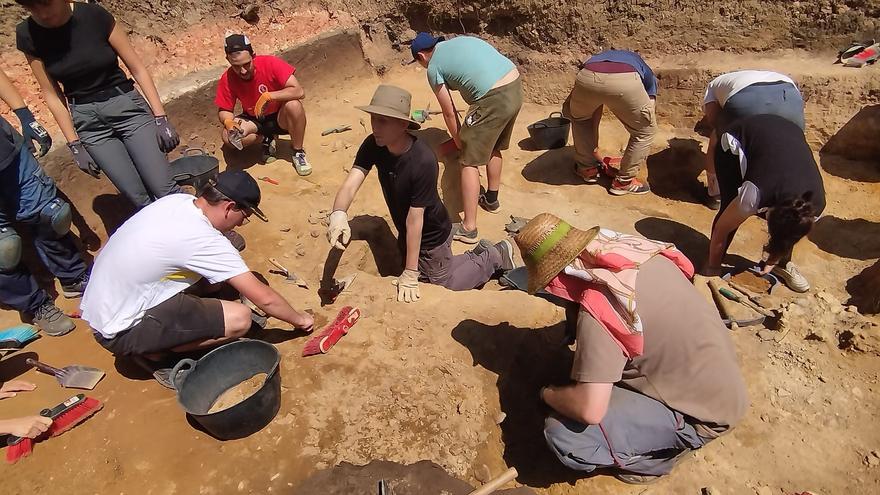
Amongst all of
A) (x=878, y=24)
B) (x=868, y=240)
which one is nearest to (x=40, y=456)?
(x=868, y=240)

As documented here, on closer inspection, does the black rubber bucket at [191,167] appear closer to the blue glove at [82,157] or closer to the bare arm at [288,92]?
the blue glove at [82,157]

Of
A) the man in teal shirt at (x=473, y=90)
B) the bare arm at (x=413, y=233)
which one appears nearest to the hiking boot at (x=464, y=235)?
the man in teal shirt at (x=473, y=90)

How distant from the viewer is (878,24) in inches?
211

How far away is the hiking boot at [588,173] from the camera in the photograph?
546 cm

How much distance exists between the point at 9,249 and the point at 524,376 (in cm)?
327

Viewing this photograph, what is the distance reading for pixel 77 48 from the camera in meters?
3.56

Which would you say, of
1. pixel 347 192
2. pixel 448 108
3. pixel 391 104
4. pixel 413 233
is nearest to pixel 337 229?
pixel 347 192

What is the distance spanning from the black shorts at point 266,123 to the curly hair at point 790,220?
4426 millimetres

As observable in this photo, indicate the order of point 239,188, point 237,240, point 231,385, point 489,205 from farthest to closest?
point 489,205 < point 237,240 < point 231,385 < point 239,188

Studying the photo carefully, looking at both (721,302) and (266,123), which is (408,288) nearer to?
(721,302)

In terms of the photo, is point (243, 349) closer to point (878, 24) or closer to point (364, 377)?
point (364, 377)

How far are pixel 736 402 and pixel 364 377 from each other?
187 centimetres

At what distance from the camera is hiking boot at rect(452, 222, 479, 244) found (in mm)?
4699

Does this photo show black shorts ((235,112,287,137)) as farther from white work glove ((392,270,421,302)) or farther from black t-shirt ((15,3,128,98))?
white work glove ((392,270,421,302))
